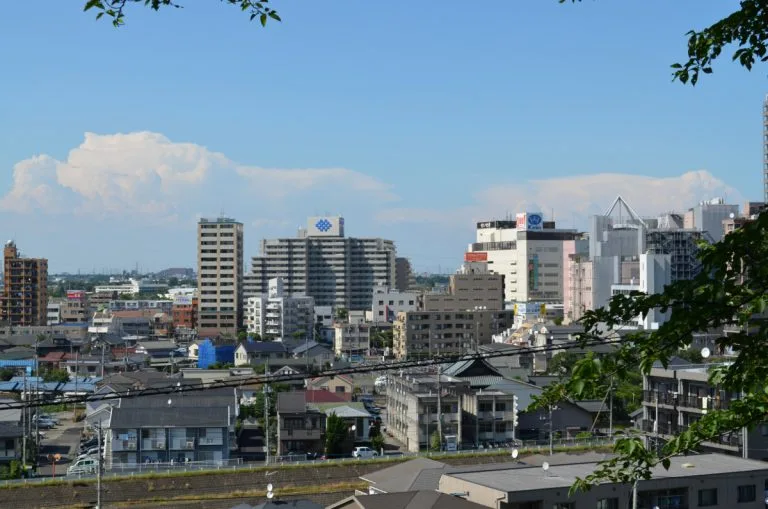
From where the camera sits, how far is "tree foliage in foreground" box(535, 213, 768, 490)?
2.53m

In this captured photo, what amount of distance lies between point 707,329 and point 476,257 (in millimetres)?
58596

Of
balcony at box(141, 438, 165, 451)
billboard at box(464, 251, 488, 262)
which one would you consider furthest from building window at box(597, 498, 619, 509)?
billboard at box(464, 251, 488, 262)

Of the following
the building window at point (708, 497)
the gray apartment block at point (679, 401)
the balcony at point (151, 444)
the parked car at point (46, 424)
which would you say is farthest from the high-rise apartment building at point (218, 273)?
the building window at point (708, 497)

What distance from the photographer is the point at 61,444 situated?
1944 cm

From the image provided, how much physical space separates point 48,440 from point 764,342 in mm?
19340

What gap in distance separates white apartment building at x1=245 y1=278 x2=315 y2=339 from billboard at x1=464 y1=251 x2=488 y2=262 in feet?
52.0

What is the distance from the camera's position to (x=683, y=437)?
269 centimetres

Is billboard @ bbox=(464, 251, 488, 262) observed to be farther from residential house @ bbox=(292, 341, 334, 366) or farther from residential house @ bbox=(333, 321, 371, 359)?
residential house @ bbox=(292, 341, 334, 366)

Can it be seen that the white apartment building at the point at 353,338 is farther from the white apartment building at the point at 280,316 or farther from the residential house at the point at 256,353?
the residential house at the point at 256,353

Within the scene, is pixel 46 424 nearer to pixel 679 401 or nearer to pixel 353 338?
pixel 679 401

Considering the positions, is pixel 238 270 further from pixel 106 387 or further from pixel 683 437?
pixel 683 437

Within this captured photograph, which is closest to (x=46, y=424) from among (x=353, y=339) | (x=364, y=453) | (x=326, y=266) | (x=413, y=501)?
(x=364, y=453)

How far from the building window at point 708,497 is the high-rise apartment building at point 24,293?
42959mm

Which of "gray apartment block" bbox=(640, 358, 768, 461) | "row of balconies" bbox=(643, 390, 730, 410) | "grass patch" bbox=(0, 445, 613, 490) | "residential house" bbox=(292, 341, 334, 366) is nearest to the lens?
"gray apartment block" bbox=(640, 358, 768, 461)
